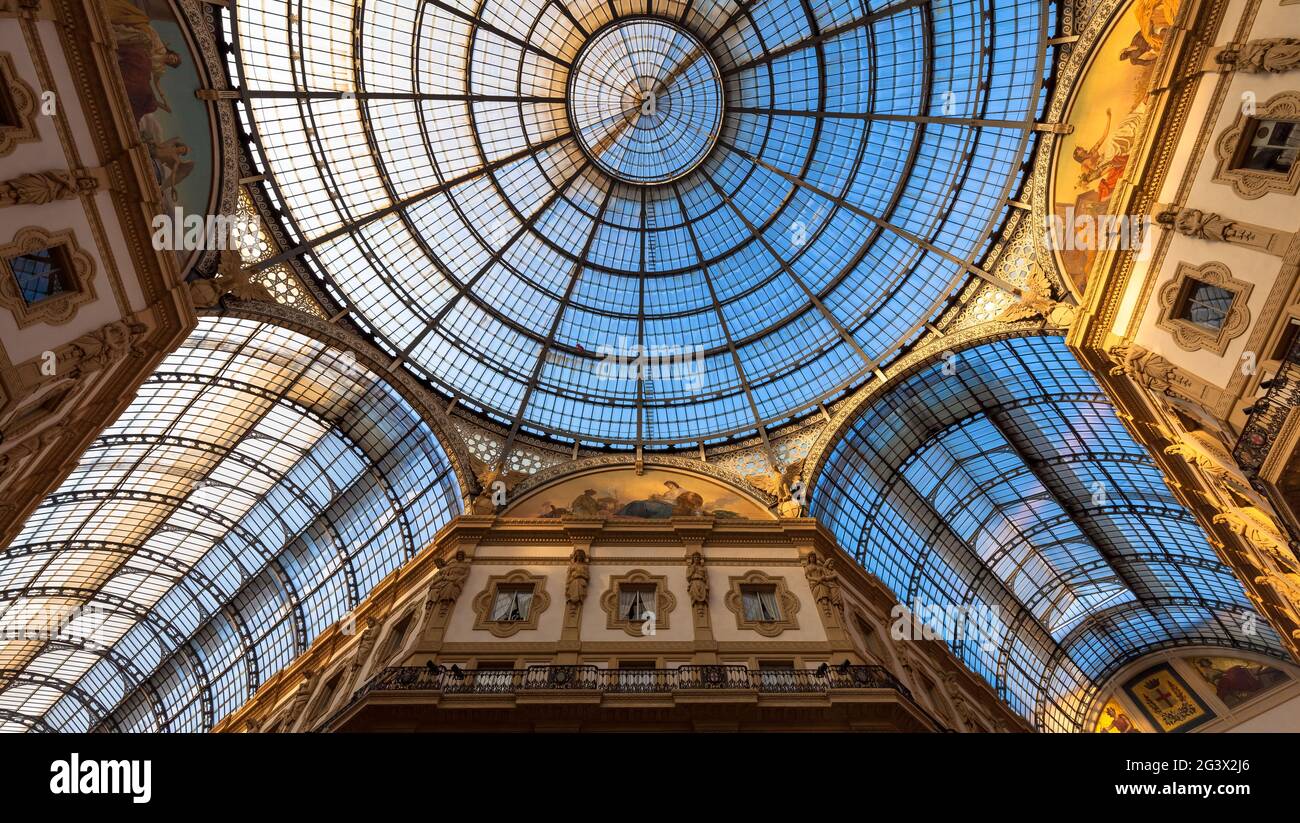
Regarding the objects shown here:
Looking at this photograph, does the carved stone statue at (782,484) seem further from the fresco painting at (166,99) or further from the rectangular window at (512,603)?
the fresco painting at (166,99)

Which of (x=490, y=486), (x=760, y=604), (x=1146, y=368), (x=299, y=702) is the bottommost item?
(x=299, y=702)

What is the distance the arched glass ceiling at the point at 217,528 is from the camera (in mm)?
29844

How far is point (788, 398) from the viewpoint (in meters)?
35.0

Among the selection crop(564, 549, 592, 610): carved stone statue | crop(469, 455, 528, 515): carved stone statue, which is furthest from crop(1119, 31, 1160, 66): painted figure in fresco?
crop(469, 455, 528, 515): carved stone statue

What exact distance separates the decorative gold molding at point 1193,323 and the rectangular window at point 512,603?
2243 centimetres

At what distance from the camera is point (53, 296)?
17.1 meters

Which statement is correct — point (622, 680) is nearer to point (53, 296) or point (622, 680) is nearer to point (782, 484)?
point (782, 484)

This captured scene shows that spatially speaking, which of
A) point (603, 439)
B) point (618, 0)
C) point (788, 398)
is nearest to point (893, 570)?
point (788, 398)

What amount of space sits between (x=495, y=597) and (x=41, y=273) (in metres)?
16.3

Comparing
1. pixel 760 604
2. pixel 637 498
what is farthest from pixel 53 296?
pixel 760 604

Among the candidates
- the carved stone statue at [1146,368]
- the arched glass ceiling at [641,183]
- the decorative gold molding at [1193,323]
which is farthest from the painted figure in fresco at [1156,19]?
the carved stone statue at [1146,368]

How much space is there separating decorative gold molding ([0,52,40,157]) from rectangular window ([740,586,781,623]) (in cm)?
2437

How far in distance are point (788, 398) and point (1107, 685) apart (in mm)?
32792

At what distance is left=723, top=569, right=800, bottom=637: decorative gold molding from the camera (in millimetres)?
24188
